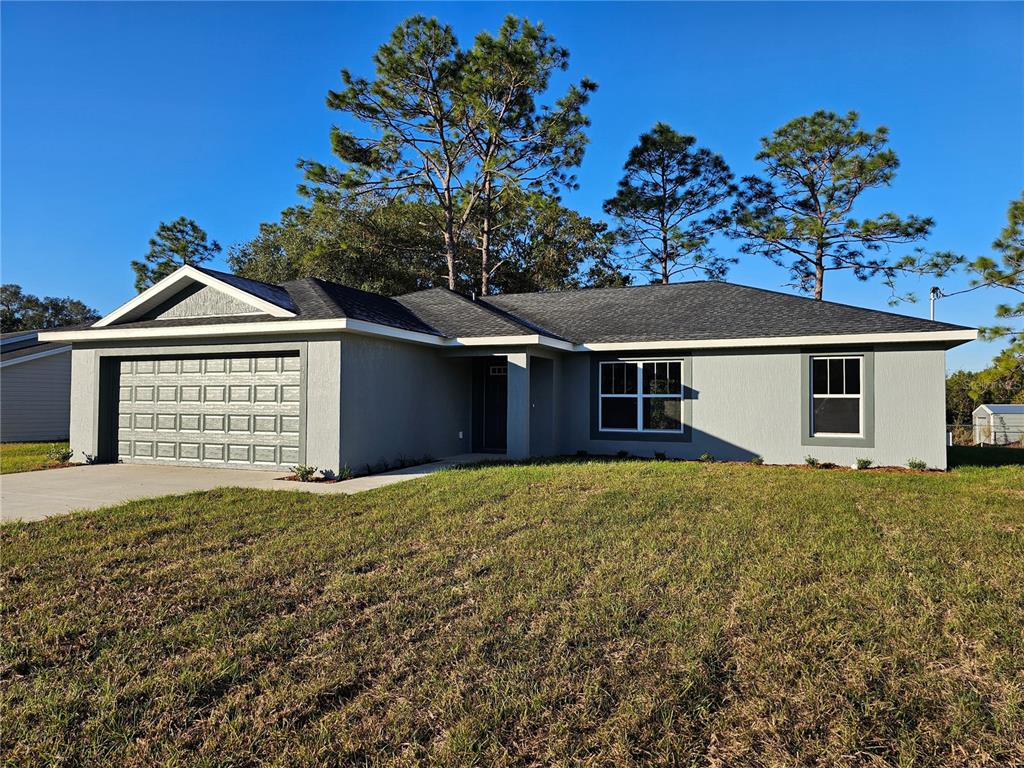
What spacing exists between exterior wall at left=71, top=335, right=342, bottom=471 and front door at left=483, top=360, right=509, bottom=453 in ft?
15.7

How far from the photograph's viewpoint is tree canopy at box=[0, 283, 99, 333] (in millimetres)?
44353

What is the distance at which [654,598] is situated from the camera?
4.19m

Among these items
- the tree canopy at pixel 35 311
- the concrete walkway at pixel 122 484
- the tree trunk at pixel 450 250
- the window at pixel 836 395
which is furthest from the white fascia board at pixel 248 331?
the tree canopy at pixel 35 311

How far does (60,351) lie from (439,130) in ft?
53.3

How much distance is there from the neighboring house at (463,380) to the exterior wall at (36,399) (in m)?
7.96

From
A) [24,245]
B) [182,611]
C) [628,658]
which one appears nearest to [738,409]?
[628,658]

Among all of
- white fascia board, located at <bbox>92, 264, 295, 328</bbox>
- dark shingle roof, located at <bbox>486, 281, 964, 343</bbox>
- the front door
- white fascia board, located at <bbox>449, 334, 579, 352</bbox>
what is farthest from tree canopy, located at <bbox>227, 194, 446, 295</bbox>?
white fascia board, located at <bbox>449, 334, 579, 352</bbox>

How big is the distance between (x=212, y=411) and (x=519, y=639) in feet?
31.8

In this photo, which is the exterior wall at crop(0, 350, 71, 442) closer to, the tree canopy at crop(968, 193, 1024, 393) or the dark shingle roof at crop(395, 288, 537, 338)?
the dark shingle roof at crop(395, 288, 537, 338)

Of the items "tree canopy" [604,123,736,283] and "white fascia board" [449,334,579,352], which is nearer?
"white fascia board" [449,334,579,352]

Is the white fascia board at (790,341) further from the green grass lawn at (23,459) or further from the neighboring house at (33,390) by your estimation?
the neighboring house at (33,390)

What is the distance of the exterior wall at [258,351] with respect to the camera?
10023 mm

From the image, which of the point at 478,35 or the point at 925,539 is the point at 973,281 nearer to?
the point at 925,539

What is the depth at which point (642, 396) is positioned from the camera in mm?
12789
